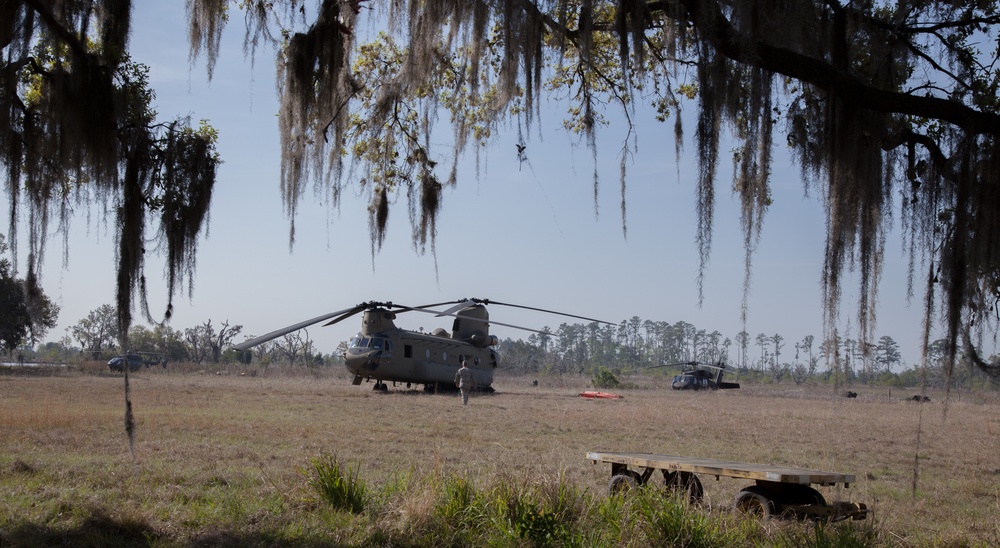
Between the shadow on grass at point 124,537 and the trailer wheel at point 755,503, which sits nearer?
the shadow on grass at point 124,537

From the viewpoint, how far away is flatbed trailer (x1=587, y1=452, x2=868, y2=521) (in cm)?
535

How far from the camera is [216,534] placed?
A: 16.3ft

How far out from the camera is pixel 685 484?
6.49 metres

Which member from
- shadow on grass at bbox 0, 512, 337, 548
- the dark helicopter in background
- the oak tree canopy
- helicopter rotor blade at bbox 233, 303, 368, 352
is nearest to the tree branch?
the oak tree canopy

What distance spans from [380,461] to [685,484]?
130 inches

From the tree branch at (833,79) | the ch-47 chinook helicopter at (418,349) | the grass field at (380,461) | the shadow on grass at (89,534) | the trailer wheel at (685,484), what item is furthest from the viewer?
the ch-47 chinook helicopter at (418,349)

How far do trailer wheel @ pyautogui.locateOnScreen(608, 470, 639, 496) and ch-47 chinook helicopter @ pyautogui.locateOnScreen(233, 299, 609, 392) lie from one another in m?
15.1

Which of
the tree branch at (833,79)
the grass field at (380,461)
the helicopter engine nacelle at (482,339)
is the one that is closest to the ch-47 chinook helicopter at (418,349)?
the helicopter engine nacelle at (482,339)

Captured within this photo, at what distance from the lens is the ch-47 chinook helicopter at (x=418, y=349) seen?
24.3m

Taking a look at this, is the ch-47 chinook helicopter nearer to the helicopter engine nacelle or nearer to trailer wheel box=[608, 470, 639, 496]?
the helicopter engine nacelle

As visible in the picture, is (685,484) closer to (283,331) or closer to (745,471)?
(745,471)

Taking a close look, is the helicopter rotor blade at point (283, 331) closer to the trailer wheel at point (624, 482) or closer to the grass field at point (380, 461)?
the grass field at point (380, 461)

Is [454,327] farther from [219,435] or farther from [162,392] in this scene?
[219,435]

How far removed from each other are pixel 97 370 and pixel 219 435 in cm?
3170
